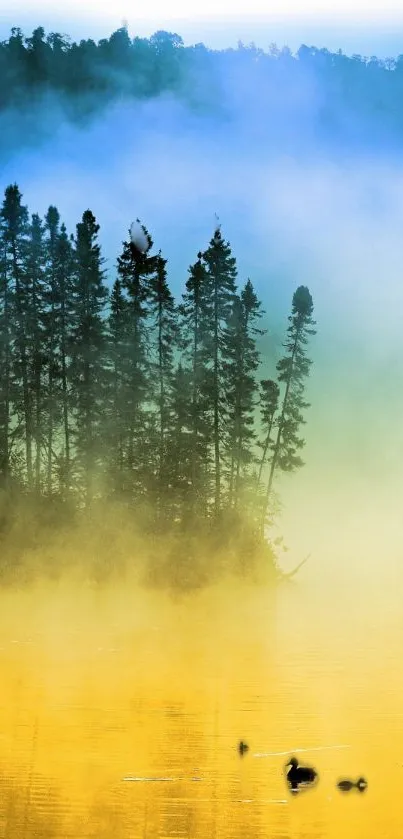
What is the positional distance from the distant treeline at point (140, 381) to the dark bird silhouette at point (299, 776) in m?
30.9

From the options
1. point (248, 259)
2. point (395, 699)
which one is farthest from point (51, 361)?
point (248, 259)

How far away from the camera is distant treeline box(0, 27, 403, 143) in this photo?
14900 cm

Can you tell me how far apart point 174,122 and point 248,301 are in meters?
142

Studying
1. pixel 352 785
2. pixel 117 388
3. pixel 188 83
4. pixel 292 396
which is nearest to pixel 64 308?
pixel 117 388

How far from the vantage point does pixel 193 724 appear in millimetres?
26625

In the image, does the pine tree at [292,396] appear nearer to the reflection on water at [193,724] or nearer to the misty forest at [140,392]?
the misty forest at [140,392]

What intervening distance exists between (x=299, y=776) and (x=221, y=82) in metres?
181

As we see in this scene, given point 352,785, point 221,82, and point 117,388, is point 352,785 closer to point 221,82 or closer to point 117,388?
point 117,388

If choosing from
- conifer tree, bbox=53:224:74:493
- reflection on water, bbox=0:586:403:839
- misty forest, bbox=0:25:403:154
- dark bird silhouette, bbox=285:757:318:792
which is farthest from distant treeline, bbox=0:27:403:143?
dark bird silhouette, bbox=285:757:318:792

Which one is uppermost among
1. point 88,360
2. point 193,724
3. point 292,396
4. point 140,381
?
point 88,360

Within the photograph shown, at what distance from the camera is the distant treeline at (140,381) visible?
53438 millimetres

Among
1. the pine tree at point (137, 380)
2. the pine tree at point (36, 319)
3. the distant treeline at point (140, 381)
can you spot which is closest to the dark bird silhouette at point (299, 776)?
the distant treeline at point (140, 381)

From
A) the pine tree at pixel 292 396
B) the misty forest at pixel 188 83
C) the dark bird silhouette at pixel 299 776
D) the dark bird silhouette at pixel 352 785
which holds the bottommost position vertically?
the dark bird silhouette at pixel 352 785

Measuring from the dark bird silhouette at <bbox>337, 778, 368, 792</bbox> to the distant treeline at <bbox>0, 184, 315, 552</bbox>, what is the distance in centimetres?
3108
